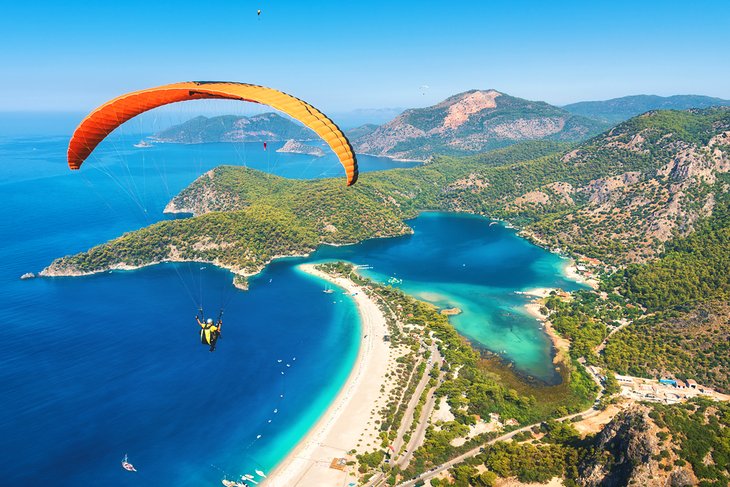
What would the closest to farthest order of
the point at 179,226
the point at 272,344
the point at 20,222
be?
the point at 272,344 < the point at 179,226 < the point at 20,222

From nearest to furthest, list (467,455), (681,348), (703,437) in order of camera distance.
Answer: (703,437) < (467,455) < (681,348)

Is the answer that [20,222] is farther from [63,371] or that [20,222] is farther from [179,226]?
[63,371]

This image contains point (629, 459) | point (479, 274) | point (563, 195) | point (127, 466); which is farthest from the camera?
point (563, 195)

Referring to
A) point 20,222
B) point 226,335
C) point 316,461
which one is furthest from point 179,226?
point 316,461

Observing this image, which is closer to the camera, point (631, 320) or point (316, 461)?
point (316, 461)

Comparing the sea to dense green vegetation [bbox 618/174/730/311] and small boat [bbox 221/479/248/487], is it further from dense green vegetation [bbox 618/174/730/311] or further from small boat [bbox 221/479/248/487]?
dense green vegetation [bbox 618/174/730/311]

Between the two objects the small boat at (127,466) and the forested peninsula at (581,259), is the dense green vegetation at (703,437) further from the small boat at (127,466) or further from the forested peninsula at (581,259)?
the small boat at (127,466)

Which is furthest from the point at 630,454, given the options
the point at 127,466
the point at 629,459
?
the point at 127,466

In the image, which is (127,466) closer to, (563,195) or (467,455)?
(467,455)
